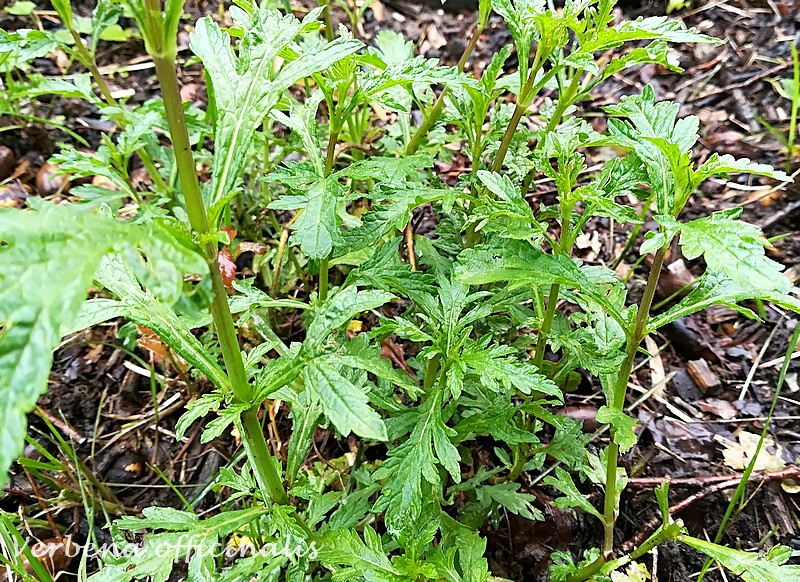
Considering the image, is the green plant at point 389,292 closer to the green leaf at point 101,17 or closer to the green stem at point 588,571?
the green stem at point 588,571

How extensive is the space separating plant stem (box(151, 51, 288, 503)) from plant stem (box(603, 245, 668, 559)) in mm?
889

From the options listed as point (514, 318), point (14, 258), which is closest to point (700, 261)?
point (514, 318)

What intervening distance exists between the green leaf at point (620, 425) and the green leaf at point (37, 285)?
3.50 feet

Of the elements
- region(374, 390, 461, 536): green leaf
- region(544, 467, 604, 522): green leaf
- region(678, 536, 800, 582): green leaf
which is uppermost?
region(374, 390, 461, 536): green leaf

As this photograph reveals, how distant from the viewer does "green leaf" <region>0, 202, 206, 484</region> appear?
820 mm

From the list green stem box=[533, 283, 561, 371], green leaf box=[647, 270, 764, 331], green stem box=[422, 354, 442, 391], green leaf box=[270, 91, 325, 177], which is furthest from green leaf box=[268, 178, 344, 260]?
green leaf box=[647, 270, 764, 331]

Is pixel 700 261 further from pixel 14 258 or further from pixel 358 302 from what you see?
pixel 14 258

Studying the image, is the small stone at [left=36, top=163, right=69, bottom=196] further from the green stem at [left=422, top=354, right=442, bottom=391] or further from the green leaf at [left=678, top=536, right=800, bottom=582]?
the green leaf at [left=678, top=536, right=800, bottom=582]

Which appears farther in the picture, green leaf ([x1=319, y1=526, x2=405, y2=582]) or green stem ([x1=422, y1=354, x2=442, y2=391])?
green stem ([x1=422, y1=354, x2=442, y2=391])

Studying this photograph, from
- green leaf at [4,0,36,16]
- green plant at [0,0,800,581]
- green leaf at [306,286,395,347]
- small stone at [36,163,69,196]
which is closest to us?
green plant at [0,0,800,581]

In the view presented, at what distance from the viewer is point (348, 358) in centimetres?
134

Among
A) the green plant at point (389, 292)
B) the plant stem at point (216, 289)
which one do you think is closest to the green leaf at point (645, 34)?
the green plant at point (389, 292)

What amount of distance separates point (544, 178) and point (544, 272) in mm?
1878

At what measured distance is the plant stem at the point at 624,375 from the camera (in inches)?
58.7
